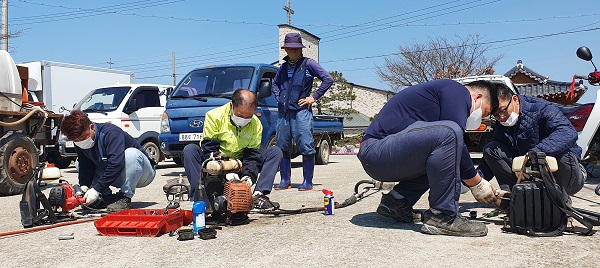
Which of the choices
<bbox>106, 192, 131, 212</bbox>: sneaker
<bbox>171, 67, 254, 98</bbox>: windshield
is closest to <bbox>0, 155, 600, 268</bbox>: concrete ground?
<bbox>106, 192, 131, 212</bbox>: sneaker

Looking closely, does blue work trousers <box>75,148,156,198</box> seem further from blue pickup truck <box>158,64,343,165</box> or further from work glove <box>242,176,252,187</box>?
blue pickup truck <box>158,64,343,165</box>

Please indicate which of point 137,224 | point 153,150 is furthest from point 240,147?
point 153,150

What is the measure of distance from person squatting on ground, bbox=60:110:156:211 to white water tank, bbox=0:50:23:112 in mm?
3122

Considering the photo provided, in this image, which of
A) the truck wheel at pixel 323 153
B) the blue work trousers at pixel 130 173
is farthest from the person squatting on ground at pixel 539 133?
the truck wheel at pixel 323 153

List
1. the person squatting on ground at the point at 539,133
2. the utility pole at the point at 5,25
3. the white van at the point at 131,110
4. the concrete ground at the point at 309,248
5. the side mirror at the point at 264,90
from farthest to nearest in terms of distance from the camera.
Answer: the utility pole at the point at 5,25 → the white van at the point at 131,110 → the side mirror at the point at 264,90 → the person squatting on ground at the point at 539,133 → the concrete ground at the point at 309,248

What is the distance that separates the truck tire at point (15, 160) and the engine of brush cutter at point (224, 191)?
4.21m

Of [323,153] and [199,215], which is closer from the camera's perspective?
[199,215]

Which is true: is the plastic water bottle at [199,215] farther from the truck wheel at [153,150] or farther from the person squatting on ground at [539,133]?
the truck wheel at [153,150]

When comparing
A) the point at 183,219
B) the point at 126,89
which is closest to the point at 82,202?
the point at 183,219

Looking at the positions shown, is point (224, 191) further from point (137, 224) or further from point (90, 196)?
point (90, 196)

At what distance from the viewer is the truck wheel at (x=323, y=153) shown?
11.8 meters

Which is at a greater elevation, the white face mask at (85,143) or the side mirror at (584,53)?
the side mirror at (584,53)

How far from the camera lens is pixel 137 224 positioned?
4.23 meters

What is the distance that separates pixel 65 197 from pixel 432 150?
343 cm
